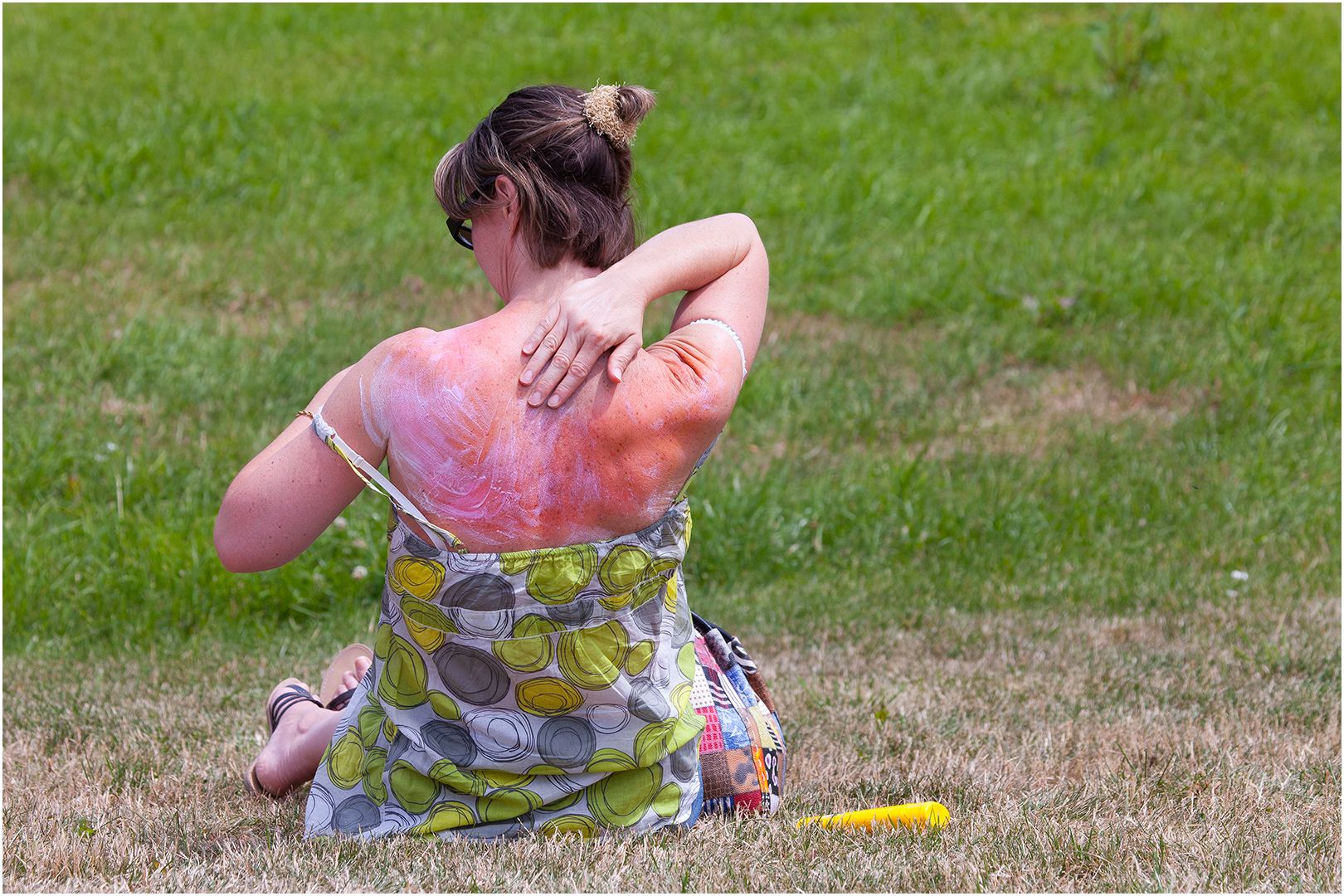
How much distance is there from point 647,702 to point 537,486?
1.66 feet

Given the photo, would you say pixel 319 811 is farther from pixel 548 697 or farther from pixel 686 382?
pixel 686 382

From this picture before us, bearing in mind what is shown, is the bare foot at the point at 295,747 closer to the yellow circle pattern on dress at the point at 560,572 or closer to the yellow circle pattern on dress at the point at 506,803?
the yellow circle pattern on dress at the point at 506,803

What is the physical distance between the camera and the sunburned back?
2.36 m

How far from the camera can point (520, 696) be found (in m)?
2.55

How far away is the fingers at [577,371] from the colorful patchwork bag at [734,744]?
80 cm

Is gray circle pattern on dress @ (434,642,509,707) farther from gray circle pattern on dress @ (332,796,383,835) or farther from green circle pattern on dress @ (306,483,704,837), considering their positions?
gray circle pattern on dress @ (332,796,383,835)

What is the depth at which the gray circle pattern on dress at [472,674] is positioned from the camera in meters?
2.52

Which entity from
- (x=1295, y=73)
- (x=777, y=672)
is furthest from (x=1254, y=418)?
(x=1295, y=73)

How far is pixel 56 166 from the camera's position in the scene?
8.18 metres

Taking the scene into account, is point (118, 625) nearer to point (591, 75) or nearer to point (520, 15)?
point (591, 75)

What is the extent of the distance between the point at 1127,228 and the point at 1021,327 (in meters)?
1.50

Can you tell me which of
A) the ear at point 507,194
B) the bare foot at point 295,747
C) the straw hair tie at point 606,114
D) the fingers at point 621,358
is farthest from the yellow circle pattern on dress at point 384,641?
the straw hair tie at point 606,114

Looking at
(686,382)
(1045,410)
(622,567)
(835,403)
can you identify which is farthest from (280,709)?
(1045,410)

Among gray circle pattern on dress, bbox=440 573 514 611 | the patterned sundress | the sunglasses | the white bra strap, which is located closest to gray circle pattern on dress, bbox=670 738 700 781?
the patterned sundress
